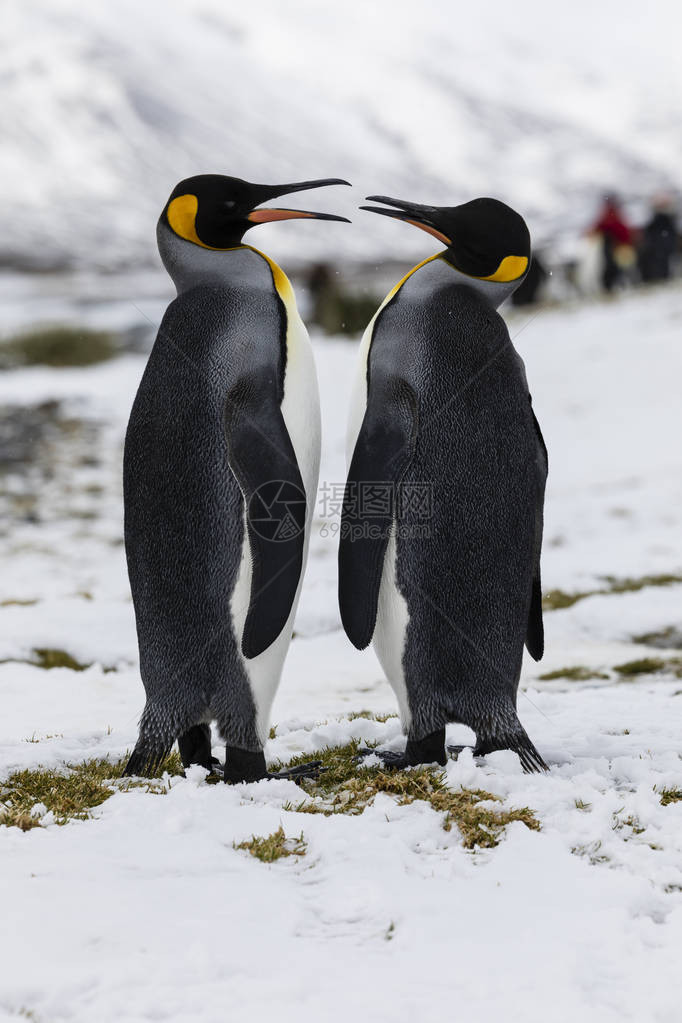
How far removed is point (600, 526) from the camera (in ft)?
26.0

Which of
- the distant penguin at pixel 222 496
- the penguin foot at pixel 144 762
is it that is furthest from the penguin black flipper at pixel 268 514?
the penguin foot at pixel 144 762

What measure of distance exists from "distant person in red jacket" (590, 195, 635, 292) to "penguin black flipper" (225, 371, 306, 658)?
1664 centimetres

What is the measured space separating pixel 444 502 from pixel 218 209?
1.12 metres

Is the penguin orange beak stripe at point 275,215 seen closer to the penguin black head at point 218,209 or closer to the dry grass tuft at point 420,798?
the penguin black head at point 218,209

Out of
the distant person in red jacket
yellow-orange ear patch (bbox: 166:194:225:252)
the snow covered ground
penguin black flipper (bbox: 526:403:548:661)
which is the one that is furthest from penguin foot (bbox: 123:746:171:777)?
the distant person in red jacket

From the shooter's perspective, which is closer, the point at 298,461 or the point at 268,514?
the point at 268,514

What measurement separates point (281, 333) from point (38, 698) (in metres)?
2.20

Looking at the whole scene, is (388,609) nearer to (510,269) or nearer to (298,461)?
(298,461)

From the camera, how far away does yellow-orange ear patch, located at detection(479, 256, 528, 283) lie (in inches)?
122

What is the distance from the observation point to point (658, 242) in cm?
1892

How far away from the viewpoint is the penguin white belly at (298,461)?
285 cm

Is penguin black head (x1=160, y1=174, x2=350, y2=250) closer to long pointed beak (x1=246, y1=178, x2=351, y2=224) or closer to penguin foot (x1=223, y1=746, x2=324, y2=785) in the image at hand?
long pointed beak (x1=246, y1=178, x2=351, y2=224)

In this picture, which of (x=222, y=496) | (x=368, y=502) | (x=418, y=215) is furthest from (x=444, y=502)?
(x=418, y=215)

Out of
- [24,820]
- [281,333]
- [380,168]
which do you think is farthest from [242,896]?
Answer: [380,168]
